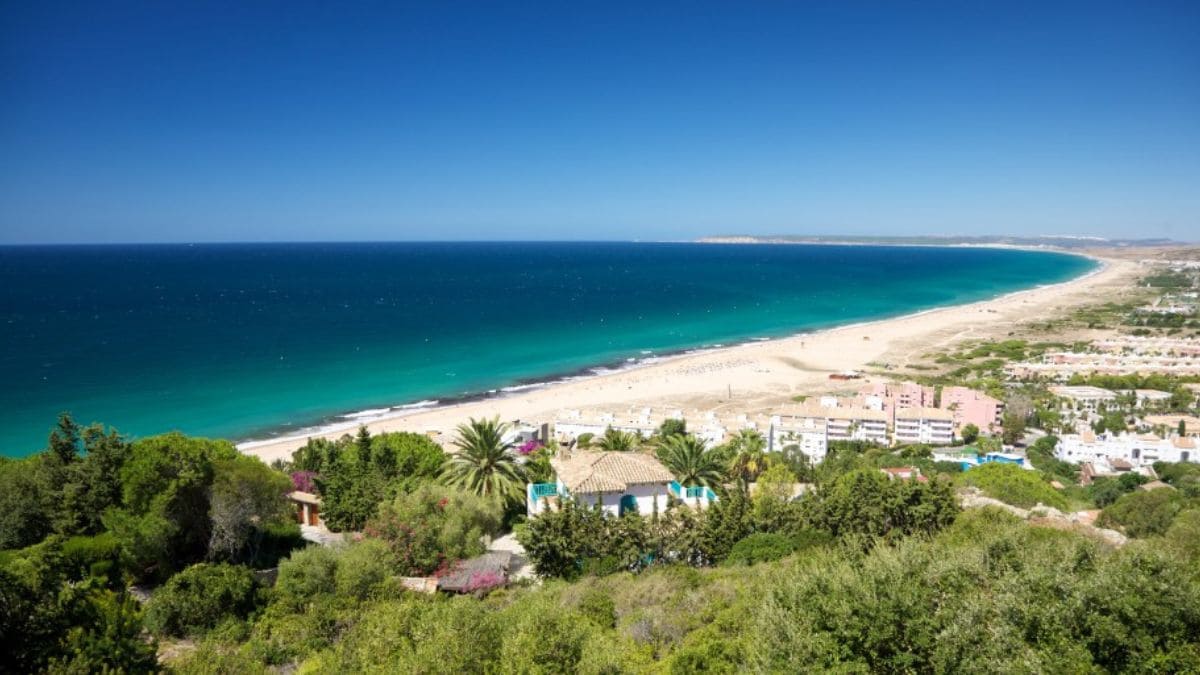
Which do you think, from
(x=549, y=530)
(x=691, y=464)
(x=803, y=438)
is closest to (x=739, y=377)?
(x=803, y=438)

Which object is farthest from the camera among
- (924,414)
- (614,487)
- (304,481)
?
(924,414)

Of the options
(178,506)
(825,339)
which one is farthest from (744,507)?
(825,339)

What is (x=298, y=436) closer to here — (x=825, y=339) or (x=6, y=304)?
(x=825, y=339)

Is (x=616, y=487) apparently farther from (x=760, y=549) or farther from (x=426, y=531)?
(x=426, y=531)

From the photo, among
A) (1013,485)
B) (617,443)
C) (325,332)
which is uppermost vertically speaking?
(617,443)

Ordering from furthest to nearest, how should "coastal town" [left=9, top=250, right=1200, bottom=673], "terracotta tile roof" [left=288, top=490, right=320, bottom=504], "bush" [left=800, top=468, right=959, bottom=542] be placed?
"terracotta tile roof" [left=288, top=490, right=320, bottom=504] → "bush" [left=800, top=468, right=959, bottom=542] → "coastal town" [left=9, top=250, right=1200, bottom=673]

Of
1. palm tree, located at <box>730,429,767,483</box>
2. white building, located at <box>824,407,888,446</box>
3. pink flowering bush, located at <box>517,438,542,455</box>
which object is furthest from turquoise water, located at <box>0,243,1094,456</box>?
white building, located at <box>824,407,888,446</box>

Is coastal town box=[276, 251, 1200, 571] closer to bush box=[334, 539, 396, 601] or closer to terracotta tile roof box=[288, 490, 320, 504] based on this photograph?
terracotta tile roof box=[288, 490, 320, 504]
